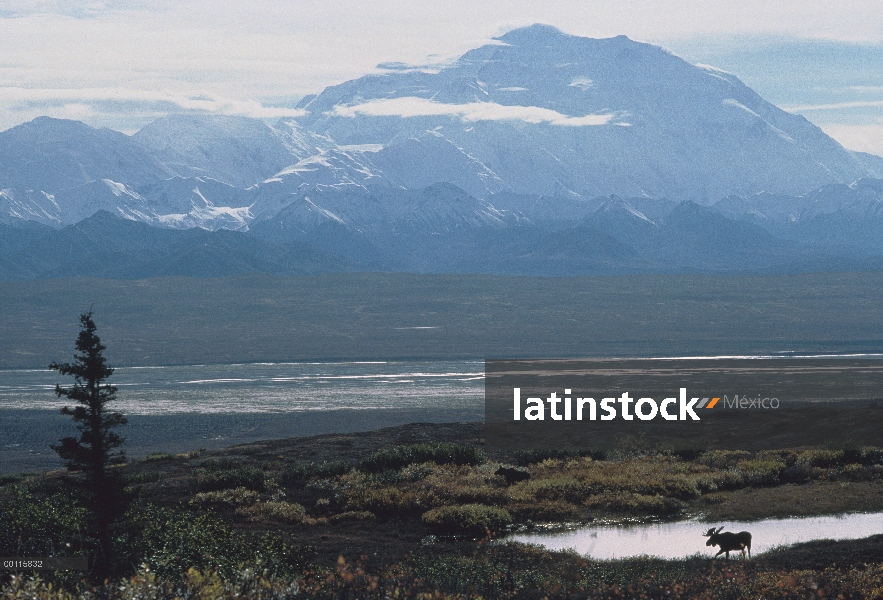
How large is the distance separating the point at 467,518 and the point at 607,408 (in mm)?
42865

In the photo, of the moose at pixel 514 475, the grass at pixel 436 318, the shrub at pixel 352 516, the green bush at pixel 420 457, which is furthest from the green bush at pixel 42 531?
the grass at pixel 436 318

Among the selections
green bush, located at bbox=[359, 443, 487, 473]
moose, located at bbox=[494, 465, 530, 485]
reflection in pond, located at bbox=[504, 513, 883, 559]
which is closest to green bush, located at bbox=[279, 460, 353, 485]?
green bush, located at bbox=[359, 443, 487, 473]

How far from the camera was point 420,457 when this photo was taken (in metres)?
38.6

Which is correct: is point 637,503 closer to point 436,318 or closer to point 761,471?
point 761,471

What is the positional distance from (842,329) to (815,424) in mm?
108106

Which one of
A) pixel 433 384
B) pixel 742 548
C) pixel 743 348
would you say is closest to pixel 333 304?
pixel 743 348

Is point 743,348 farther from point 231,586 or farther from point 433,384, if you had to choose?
point 231,586

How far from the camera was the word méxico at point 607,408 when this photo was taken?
63.3m

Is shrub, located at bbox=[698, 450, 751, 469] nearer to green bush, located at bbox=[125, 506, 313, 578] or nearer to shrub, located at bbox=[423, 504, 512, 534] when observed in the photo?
shrub, located at bbox=[423, 504, 512, 534]

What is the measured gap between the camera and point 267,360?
130 meters

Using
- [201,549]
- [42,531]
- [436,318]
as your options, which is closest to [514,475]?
[201,549]

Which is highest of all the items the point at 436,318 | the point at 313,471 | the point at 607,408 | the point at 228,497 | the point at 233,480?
the point at 436,318

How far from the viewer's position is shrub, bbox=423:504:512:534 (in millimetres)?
27844

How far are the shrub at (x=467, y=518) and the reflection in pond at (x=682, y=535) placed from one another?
82 cm
